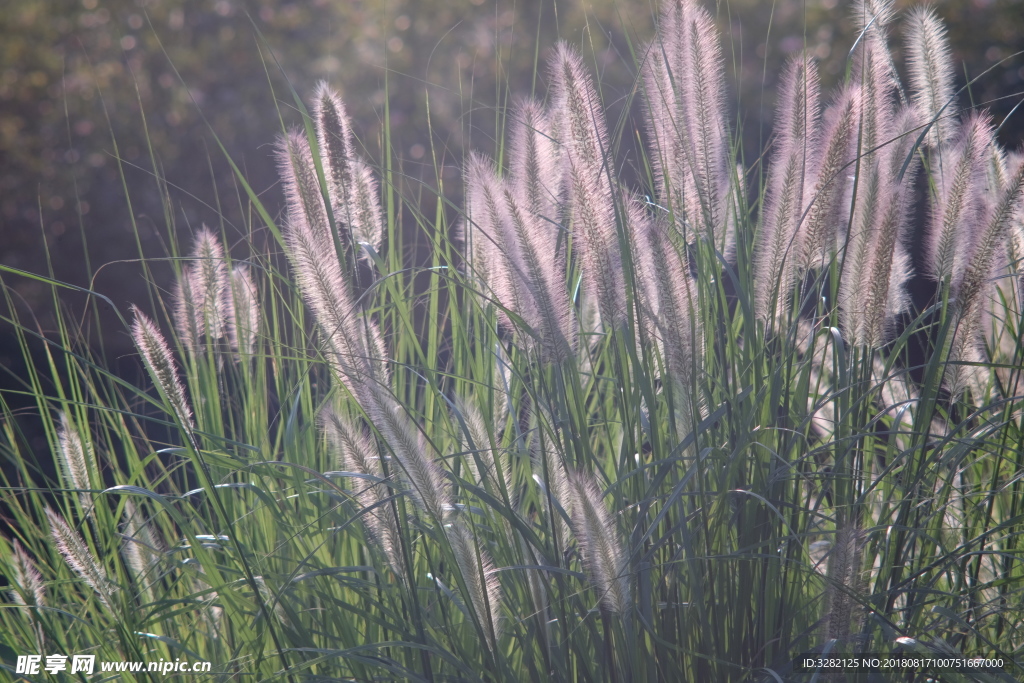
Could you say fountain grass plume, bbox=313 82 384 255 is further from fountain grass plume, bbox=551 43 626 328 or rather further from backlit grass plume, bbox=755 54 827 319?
backlit grass plume, bbox=755 54 827 319

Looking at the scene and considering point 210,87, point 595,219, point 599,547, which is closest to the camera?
point 599,547

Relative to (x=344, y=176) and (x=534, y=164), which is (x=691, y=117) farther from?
(x=344, y=176)

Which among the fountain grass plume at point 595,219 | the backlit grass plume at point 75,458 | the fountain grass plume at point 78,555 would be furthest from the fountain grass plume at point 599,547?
the backlit grass plume at point 75,458

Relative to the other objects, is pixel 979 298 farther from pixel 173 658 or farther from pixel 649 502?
pixel 173 658

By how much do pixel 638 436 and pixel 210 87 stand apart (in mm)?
5572

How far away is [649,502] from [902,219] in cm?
75

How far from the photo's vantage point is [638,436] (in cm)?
156

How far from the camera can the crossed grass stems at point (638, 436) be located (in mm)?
1398

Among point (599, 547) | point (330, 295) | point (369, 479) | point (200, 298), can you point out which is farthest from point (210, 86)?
point (599, 547)

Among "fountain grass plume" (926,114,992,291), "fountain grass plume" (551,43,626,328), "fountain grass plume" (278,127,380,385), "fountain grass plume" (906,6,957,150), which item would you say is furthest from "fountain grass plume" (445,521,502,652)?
"fountain grass plume" (906,6,957,150)

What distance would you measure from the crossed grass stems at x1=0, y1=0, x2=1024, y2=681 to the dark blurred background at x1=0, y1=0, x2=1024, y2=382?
378 cm

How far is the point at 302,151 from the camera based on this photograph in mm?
1647

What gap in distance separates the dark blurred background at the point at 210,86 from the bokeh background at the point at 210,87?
0.05 feet

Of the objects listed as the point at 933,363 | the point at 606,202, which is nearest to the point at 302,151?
the point at 606,202
